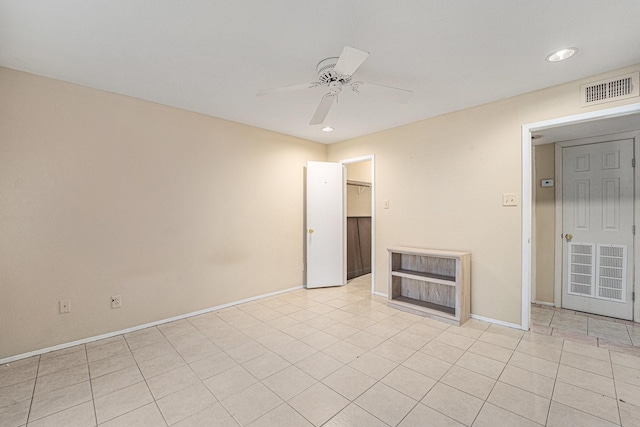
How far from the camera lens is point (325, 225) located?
179 inches

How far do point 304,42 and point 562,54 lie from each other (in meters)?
1.98

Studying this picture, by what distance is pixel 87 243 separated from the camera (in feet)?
8.73

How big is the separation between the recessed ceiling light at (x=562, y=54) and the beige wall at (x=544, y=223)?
6.47 ft

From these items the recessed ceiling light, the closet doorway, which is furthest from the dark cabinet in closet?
the recessed ceiling light

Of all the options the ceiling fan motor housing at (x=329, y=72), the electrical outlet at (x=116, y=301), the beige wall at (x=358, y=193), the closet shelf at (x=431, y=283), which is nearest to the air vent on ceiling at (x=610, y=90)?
the closet shelf at (x=431, y=283)

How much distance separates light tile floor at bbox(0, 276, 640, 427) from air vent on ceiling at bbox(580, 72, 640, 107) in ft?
7.20

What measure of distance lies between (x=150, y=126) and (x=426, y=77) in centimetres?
287

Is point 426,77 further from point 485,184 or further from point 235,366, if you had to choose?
point 235,366

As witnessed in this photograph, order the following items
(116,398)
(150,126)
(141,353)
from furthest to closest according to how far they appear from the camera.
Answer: (150,126) → (141,353) → (116,398)

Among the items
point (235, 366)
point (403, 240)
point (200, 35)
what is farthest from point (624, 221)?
point (200, 35)

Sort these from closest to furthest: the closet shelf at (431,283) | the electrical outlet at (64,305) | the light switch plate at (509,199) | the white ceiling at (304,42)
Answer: the white ceiling at (304,42) → the electrical outlet at (64,305) → the light switch plate at (509,199) → the closet shelf at (431,283)

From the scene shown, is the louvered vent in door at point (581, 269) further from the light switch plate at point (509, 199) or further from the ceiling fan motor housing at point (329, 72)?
the ceiling fan motor housing at point (329, 72)

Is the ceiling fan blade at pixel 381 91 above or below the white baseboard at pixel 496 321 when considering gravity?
above

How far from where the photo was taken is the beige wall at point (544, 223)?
372cm
